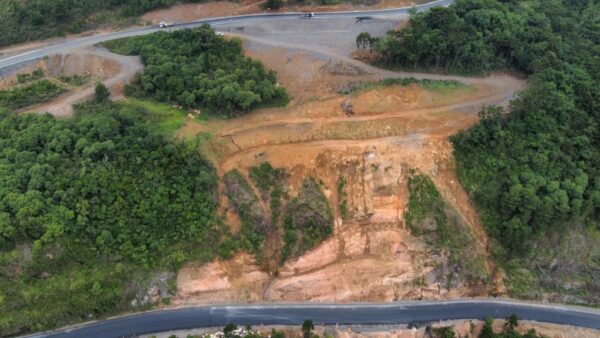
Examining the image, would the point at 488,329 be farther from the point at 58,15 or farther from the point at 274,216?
the point at 58,15

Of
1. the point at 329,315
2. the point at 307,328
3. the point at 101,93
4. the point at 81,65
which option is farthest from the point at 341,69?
the point at 81,65

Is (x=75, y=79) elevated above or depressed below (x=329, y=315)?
above

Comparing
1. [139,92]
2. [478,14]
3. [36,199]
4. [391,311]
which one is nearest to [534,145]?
[478,14]

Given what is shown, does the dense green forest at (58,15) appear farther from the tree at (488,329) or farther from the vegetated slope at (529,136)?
the tree at (488,329)

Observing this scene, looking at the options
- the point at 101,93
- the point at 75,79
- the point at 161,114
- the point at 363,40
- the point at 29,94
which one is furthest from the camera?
the point at 363,40

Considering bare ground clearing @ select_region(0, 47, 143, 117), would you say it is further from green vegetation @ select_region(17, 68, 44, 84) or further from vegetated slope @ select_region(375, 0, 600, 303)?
vegetated slope @ select_region(375, 0, 600, 303)

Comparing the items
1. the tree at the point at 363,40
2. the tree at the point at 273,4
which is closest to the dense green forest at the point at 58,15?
the tree at the point at 273,4
